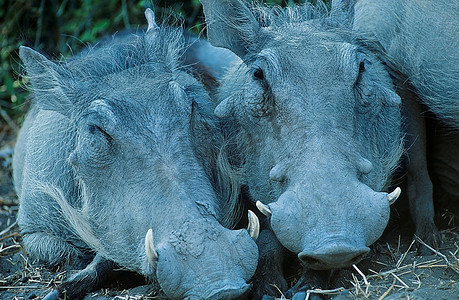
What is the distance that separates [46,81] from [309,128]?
1466 millimetres

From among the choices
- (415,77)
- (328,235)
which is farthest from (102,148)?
(415,77)

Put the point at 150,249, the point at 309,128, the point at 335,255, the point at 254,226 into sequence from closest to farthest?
the point at 335,255 < the point at 150,249 < the point at 254,226 < the point at 309,128

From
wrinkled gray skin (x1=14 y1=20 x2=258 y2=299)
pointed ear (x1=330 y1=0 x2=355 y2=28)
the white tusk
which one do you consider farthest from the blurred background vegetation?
pointed ear (x1=330 y1=0 x2=355 y2=28)

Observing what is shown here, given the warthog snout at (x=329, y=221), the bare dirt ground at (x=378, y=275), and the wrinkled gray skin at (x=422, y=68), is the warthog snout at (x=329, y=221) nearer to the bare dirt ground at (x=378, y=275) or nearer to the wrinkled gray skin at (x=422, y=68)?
the bare dirt ground at (x=378, y=275)

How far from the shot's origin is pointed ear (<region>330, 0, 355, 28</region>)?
3449mm

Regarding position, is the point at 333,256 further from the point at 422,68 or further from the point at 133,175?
the point at 422,68

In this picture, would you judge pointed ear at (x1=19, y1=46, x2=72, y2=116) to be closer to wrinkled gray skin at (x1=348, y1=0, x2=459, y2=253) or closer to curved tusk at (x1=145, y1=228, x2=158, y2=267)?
curved tusk at (x1=145, y1=228, x2=158, y2=267)

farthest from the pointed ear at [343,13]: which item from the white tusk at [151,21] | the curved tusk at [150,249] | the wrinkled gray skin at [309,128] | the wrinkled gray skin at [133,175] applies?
the curved tusk at [150,249]

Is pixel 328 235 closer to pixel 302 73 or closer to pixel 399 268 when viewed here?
pixel 399 268

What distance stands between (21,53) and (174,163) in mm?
1145

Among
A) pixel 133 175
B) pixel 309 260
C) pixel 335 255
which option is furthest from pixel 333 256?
pixel 133 175

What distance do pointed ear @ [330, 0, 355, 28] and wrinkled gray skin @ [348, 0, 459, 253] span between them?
48 mm

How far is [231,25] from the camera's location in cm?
342

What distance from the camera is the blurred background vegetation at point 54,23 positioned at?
6.38 m
